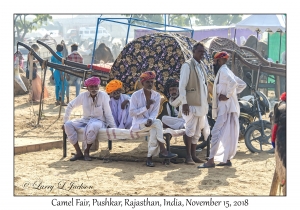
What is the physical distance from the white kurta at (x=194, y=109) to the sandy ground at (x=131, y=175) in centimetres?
54

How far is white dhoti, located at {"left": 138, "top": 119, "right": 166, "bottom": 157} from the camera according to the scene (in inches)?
339

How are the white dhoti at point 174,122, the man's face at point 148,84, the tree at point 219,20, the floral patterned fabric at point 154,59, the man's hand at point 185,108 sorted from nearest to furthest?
1. the man's hand at point 185,108
2. the man's face at point 148,84
3. the white dhoti at point 174,122
4. the floral patterned fabric at point 154,59
5. the tree at point 219,20

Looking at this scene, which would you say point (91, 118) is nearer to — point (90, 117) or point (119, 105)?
point (90, 117)

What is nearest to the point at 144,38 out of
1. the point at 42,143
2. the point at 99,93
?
the point at 99,93

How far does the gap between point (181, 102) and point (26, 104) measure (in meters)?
8.29

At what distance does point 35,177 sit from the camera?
8.04m

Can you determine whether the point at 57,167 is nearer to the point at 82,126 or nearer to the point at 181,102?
the point at 82,126

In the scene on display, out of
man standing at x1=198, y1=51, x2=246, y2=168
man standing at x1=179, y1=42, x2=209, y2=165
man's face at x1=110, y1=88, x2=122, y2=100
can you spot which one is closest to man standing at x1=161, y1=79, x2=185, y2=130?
man standing at x1=179, y1=42, x2=209, y2=165

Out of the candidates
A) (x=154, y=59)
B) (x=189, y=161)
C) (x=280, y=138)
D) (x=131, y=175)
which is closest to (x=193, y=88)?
(x=189, y=161)

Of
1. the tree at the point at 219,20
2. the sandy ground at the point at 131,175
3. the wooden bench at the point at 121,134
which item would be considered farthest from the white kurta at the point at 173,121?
the tree at the point at 219,20

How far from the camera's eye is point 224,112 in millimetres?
8633

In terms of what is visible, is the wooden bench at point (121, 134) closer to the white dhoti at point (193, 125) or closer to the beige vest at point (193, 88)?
the white dhoti at point (193, 125)

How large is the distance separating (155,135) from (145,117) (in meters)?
0.35

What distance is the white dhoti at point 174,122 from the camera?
9.30 m
